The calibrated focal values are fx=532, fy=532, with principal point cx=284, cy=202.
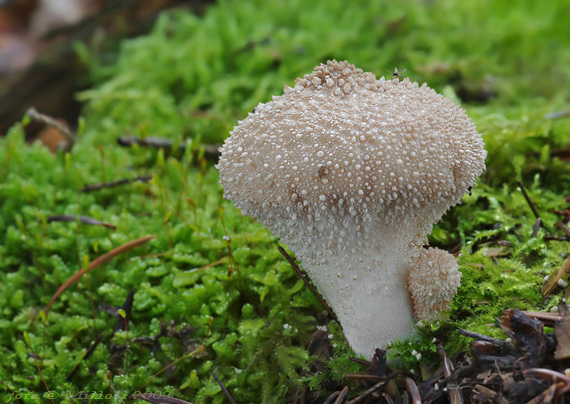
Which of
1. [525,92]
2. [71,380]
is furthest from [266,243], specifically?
[525,92]

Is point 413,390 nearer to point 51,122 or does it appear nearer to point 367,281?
point 367,281

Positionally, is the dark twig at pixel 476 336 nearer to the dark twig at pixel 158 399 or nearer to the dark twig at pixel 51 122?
the dark twig at pixel 158 399

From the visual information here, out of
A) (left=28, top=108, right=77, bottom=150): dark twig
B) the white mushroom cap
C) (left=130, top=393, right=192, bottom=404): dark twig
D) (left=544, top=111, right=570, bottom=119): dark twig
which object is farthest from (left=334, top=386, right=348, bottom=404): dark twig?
(left=28, top=108, right=77, bottom=150): dark twig

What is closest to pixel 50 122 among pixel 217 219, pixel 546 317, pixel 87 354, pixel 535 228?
pixel 217 219

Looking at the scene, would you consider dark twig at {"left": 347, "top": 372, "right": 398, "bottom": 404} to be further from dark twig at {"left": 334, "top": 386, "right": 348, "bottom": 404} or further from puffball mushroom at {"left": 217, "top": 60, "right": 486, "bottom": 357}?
puffball mushroom at {"left": 217, "top": 60, "right": 486, "bottom": 357}

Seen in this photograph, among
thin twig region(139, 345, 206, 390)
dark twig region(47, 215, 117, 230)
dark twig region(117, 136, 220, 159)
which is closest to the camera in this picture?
thin twig region(139, 345, 206, 390)

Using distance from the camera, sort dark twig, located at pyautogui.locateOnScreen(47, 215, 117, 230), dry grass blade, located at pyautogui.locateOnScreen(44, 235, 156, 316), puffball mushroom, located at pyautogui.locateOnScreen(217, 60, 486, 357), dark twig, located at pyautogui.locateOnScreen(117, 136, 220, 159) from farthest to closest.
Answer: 1. dark twig, located at pyautogui.locateOnScreen(117, 136, 220, 159)
2. dark twig, located at pyautogui.locateOnScreen(47, 215, 117, 230)
3. dry grass blade, located at pyautogui.locateOnScreen(44, 235, 156, 316)
4. puffball mushroom, located at pyautogui.locateOnScreen(217, 60, 486, 357)
